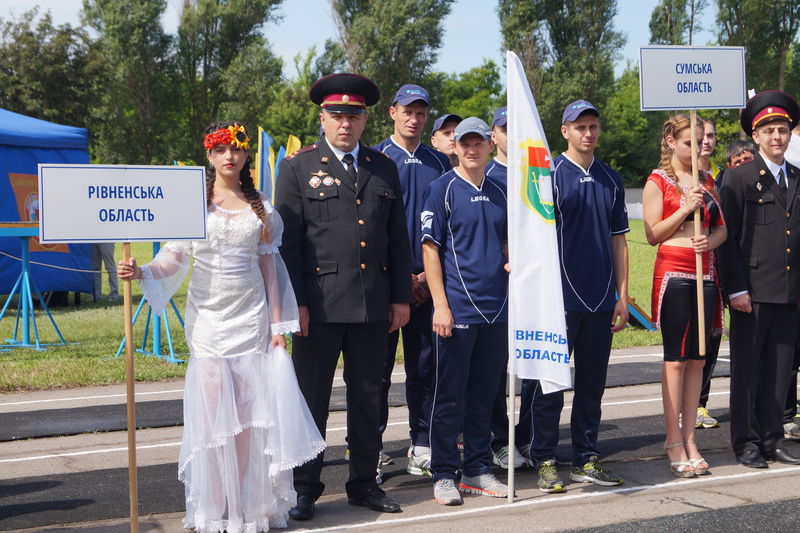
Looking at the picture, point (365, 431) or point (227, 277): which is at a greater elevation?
point (227, 277)

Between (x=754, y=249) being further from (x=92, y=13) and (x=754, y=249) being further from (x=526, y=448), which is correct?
(x=92, y=13)

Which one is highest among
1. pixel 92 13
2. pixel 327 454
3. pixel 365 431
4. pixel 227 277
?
pixel 92 13

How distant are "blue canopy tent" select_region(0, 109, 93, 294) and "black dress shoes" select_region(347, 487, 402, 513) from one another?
13137 mm

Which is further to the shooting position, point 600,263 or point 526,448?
point 526,448

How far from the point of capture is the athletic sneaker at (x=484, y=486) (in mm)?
5863

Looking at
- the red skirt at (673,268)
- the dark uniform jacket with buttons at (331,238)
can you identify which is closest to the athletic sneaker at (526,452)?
the red skirt at (673,268)

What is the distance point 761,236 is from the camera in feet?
21.5

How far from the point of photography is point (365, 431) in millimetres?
5695

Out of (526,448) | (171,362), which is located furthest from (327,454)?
(171,362)

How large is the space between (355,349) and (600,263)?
1.62 metres

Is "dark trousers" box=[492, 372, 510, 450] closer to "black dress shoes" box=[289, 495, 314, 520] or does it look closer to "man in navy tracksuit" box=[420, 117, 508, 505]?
"man in navy tracksuit" box=[420, 117, 508, 505]

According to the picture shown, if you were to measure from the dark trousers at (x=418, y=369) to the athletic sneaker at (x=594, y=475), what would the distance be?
1.03 meters

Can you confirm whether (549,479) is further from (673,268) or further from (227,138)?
(227,138)

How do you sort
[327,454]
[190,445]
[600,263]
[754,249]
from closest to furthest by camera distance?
[190,445]
[600,263]
[754,249]
[327,454]
